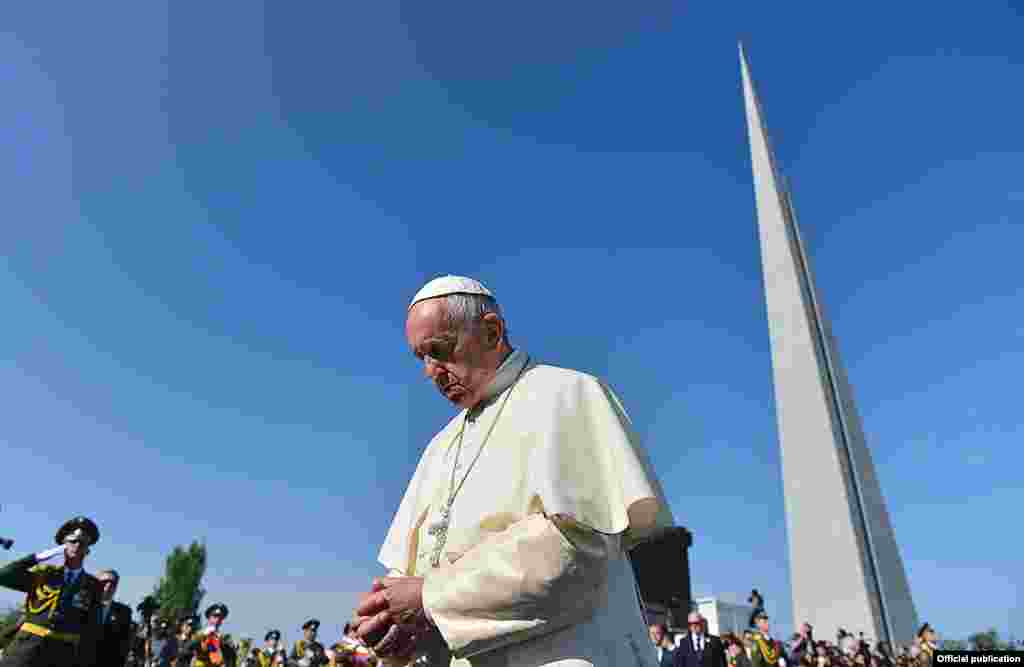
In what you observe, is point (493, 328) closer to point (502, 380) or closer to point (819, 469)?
point (502, 380)

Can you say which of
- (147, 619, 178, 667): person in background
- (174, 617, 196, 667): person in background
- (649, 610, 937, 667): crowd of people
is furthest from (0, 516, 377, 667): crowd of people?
(649, 610, 937, 667): crowd of people

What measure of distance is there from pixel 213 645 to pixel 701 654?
8.79m

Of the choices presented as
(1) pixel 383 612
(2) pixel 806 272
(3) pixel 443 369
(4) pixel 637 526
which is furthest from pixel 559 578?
(2) pixel 806 272

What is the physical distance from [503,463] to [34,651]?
6.75 m

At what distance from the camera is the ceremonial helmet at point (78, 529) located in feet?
21.4

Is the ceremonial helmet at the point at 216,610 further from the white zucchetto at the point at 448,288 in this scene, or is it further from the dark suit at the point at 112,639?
the white zucchetto at the point at 448,288

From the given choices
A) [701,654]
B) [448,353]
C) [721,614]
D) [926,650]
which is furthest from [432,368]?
[721,614]

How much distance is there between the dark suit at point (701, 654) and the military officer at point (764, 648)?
155 centimetres

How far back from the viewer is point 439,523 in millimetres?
1931

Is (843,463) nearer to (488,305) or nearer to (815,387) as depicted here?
(815,387)

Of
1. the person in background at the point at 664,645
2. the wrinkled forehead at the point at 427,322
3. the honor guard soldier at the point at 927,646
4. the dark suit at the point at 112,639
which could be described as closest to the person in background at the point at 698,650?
the person in background at the point at 664,645

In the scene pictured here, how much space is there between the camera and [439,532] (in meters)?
1.92

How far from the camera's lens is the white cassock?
1.49 metres

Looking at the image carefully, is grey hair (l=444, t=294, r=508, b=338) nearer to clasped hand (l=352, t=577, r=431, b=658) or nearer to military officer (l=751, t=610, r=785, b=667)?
clasped hand (l=352, t=577, r=431, b=658)
